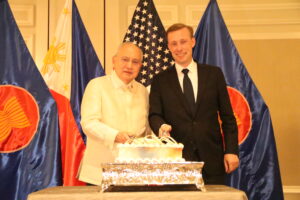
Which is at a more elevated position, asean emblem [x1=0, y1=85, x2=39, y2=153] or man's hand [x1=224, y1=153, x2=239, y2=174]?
asean emblem [x1=0, y1=85, x2=39, y2=153]

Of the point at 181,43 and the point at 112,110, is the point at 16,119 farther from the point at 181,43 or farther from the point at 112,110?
the point at 181,43

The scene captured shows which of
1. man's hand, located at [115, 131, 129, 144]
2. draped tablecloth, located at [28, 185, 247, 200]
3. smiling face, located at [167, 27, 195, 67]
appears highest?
smiling face, located at [167, 27, 195, 67]

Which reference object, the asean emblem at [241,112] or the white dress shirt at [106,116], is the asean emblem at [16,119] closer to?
the white dress shirt at [106,116]

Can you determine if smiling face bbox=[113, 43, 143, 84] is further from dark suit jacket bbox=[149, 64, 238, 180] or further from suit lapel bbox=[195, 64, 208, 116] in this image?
suit lapel bbox=[195, 64, 208, 116]

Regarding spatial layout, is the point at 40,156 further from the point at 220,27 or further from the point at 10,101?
the point at 220,27

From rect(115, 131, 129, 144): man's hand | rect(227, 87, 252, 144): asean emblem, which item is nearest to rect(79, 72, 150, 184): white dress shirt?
rect(115, 131, 129, 144): man's hand

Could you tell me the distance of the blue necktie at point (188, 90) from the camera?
2.34 meters

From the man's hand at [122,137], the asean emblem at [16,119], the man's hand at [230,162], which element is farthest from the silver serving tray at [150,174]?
the asean emblem at [16,119]

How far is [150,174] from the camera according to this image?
1.62 m

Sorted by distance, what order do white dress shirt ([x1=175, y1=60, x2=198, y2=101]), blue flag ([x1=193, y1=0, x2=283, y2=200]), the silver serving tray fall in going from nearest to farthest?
the silver serving tray → white dress shirt ([x1=175, y1=60, x2=198, y2=101]) → blue flag ([x1=193, y1=0, x2=283, y2=200])

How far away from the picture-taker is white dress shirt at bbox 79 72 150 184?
7.29 feet

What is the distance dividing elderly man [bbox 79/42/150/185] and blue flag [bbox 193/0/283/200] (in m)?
1.35

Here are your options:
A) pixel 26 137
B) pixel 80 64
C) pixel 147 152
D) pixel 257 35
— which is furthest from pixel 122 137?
pixel 257 35

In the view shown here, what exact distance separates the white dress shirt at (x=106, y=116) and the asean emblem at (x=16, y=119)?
115 centimetres
